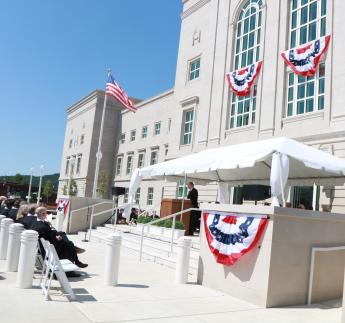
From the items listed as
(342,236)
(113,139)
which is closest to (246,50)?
(342,236)

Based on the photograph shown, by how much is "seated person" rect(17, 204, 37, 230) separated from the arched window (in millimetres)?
13933

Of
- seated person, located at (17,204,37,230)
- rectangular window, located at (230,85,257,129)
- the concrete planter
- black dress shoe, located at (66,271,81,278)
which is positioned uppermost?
rectangular window, located at (230,85,257,129)

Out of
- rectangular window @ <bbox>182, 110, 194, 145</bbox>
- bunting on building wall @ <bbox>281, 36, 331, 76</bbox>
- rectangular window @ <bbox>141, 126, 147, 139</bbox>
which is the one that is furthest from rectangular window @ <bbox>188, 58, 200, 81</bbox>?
rectangular window @ <bbox>141, 126, 147, 139</bbox>

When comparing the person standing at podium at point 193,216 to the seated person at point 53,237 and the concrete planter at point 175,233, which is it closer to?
the concrete planter at point 175,233

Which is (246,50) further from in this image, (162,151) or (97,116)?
(97,116)

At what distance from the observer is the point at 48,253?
23.8 ft

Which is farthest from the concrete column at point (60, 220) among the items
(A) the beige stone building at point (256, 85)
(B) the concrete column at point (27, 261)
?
(B) the concrete column at point (27, 261)

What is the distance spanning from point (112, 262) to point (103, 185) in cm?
3828

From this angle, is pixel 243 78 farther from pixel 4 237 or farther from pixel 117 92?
pixel 4 237

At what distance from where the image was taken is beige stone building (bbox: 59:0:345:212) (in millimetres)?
17438

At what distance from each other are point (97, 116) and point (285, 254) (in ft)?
151

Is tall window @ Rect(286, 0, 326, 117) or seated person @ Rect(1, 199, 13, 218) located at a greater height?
tall window @ Rect(286, 0, 326, 117)

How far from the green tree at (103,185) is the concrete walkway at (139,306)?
37015mm

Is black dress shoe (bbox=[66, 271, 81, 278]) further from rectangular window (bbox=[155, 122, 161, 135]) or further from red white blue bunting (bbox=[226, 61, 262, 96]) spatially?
rectangular window (bbox=[155, 122, 161, 135])
